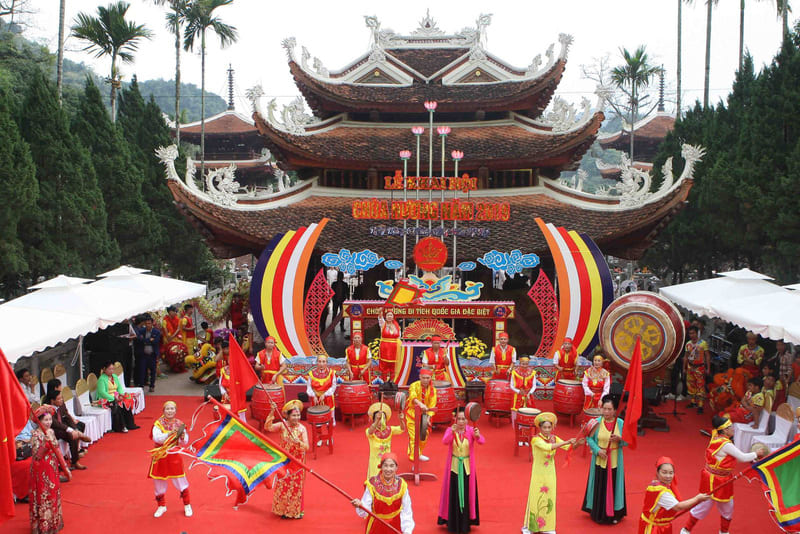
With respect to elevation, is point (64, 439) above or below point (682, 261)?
below

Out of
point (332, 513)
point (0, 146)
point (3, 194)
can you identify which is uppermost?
point (0, 146)

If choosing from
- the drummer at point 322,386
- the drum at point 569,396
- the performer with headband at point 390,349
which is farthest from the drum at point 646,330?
the drummer at point 322,386

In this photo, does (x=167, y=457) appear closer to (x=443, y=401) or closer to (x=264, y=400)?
(x=264, y=400)

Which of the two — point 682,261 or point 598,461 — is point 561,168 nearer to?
point 682,261

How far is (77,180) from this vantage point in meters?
14.7

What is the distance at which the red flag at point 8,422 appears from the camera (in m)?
5.43

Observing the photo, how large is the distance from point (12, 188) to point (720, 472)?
13.0 m

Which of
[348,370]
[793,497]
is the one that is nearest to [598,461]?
[793,497]

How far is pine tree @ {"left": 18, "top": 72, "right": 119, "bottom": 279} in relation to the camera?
13836 mm

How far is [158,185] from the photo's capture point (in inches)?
782

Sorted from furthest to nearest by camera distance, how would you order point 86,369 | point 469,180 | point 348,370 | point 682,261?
point 682,261, point 469,180, point 86,369, point 348,370

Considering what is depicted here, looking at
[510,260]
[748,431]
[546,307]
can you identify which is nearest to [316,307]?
[510,260]

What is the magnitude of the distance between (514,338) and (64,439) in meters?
10.4

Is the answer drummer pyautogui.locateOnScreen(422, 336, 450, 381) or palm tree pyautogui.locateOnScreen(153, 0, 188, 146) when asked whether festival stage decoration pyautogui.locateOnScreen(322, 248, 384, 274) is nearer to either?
drummer pyautogui.locateOnScreen(422, 336, 450, 381)
